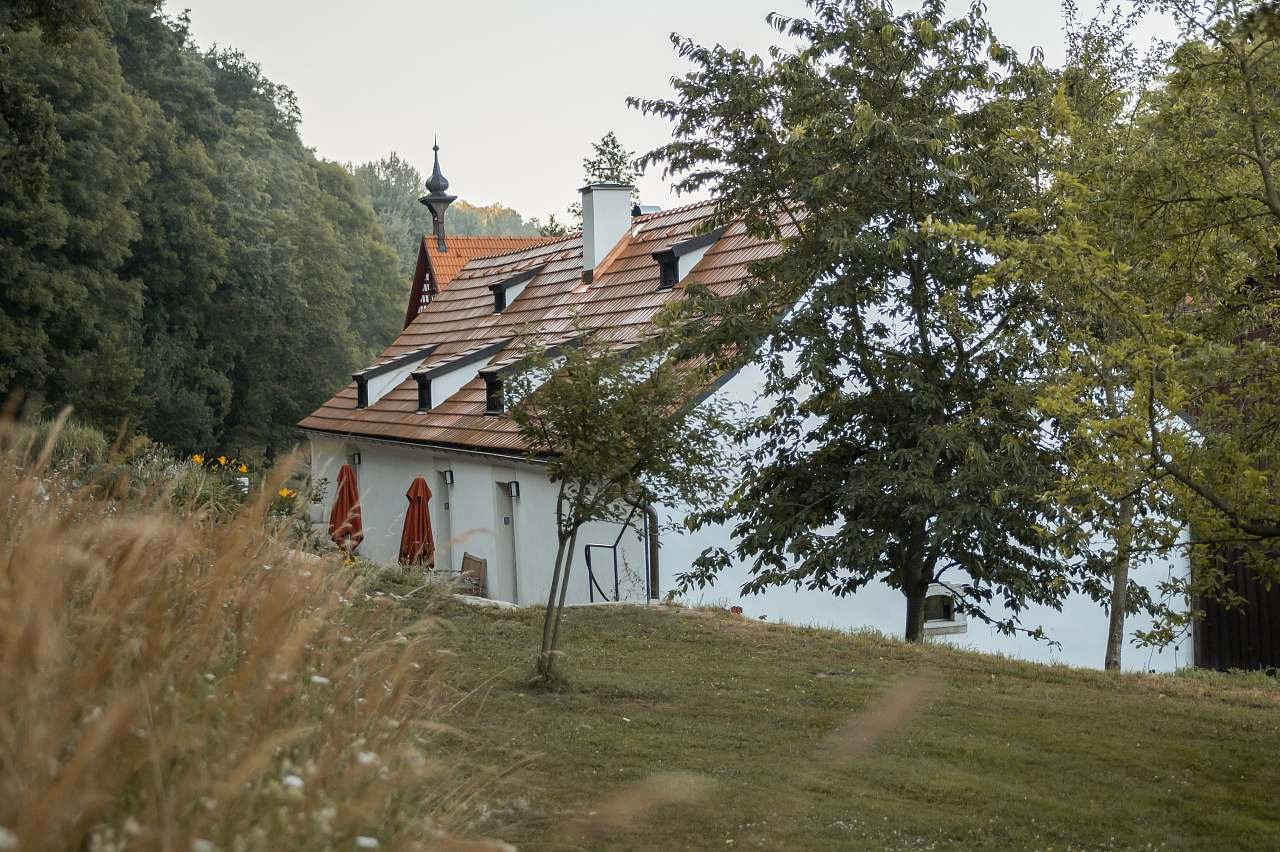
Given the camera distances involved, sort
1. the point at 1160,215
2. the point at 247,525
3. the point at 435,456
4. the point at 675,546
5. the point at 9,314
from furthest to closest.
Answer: the point at 9,314 → the point at 435,456 → the point at 675,546 → the point at 1160,215 → the point at 247,525

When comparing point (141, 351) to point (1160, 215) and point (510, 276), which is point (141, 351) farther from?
point (1160, 215)

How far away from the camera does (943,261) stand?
14320 mm

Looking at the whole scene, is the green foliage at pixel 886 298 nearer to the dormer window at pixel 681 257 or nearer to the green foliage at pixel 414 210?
the dormer window at pixel 681 257

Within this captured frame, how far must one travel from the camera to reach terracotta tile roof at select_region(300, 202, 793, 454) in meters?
23.3

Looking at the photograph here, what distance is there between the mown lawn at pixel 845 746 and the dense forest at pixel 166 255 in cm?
1431

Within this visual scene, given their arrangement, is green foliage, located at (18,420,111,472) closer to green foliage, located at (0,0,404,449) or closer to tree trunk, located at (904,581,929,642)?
tree trunk, located at (904,581,929,642)

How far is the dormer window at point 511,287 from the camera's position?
98.5 feet

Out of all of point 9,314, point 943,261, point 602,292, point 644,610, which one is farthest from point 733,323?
point 9,314

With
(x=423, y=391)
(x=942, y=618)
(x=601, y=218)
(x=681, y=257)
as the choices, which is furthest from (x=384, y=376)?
(x=942, y=618)

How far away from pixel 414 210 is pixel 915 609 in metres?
123

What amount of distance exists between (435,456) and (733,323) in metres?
12.1

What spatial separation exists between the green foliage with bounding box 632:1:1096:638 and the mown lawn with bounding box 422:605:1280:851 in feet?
4.73

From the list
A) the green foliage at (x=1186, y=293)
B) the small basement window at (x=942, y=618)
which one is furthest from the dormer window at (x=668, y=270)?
the green foliage at (x=1186, y=293)

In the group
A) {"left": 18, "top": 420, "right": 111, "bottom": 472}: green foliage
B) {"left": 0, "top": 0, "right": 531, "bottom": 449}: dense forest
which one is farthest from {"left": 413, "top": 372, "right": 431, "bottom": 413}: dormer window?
{"left": 18, "top": 420, "right": 111, "bottom": 472}: green foliage
